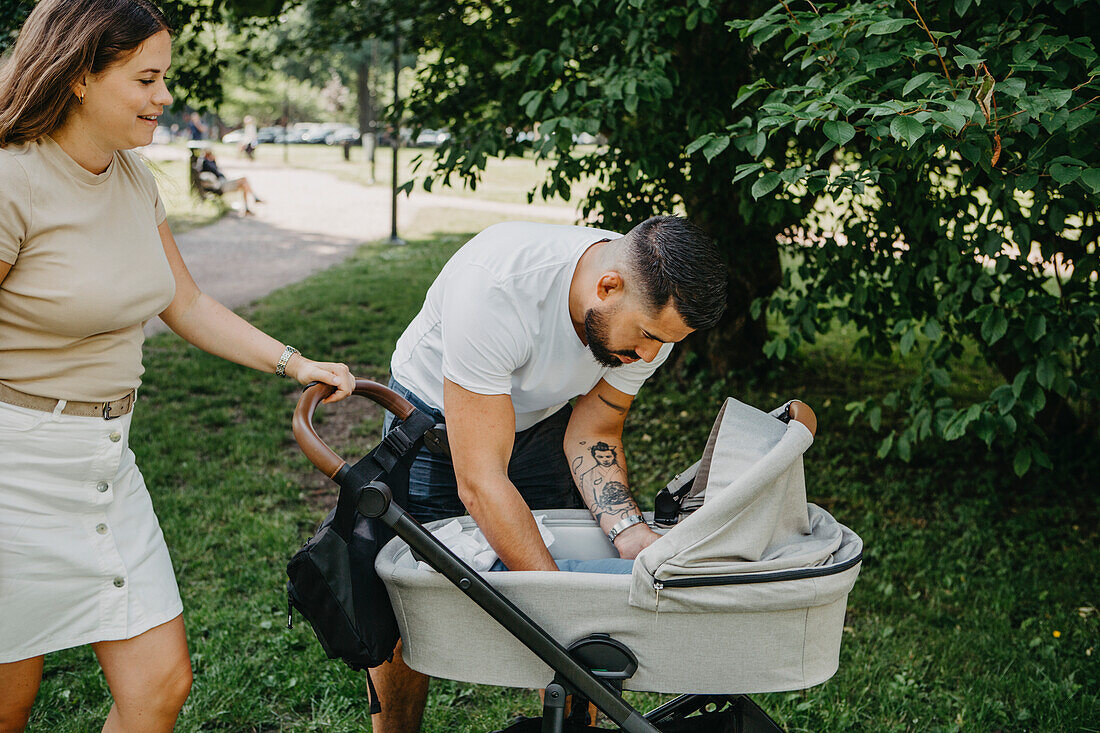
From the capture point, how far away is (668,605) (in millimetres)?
1823

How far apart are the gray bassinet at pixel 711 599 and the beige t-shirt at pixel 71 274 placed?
743 mm

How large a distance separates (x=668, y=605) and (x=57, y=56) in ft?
5.18

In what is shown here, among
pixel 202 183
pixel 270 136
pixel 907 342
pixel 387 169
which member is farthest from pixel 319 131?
pixel 907 342

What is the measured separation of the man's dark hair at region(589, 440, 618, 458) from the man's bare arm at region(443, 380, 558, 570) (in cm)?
47

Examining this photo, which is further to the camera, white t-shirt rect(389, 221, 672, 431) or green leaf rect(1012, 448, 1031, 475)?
green leaf rect(1012, 448, 1031, 475)

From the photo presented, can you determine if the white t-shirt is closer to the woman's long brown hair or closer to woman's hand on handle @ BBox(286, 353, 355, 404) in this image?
woman's hand on handle @ BBox(286, 353, 355, 404)

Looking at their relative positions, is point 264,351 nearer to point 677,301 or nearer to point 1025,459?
point 677,301

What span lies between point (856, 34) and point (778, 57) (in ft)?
5.66

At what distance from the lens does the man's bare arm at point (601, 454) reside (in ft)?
8.00

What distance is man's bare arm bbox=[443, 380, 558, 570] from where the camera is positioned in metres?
2.05

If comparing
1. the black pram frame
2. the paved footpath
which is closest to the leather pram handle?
the black pram frame

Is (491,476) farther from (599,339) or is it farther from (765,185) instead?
(765,185)

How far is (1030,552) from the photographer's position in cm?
448

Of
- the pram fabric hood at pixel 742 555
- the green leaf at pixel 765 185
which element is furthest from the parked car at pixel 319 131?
the pram fabric hood at pixel 742 555
